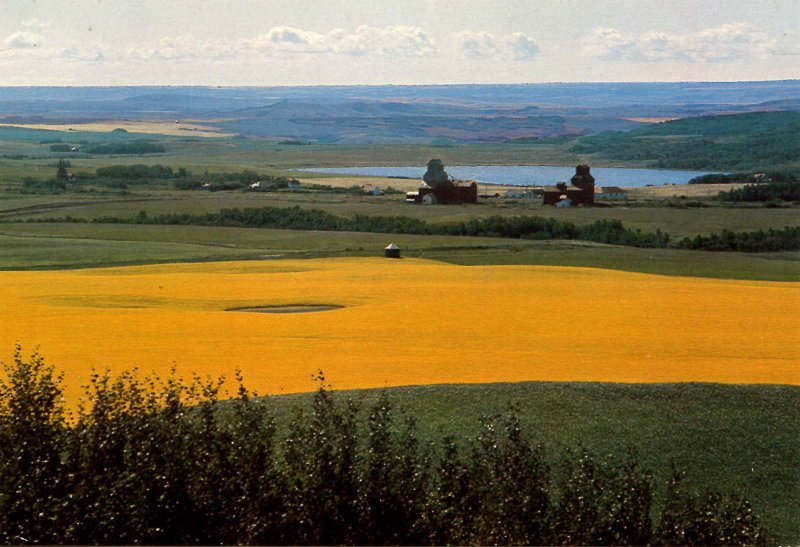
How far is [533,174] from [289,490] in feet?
312

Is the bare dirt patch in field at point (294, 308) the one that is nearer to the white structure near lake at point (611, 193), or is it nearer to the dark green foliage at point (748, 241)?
the dark green foliage at point (748, 241)

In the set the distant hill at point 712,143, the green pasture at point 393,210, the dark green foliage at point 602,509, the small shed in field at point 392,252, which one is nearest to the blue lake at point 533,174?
the distant hill at point 712,143

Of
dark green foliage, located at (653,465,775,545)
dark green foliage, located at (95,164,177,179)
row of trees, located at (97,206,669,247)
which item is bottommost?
dark green foliage, located at (653,465,775,545)

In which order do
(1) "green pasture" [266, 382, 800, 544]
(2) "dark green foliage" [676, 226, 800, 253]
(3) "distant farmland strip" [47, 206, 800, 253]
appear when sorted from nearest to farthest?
(1) "green pasture" [266, 382, 800, 544]
(2) "dark green foliage" [676, 226, 800, 253]
(3) "distant farmland strip" [47, 206, 800, 253]

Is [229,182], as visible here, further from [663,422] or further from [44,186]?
[663,422]

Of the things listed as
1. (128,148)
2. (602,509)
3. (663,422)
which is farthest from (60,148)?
(602,509)

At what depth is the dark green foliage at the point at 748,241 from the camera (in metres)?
49.6

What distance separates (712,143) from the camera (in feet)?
414

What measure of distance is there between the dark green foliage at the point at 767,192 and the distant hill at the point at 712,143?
1708cm

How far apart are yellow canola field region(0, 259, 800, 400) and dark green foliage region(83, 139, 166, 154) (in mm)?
83163

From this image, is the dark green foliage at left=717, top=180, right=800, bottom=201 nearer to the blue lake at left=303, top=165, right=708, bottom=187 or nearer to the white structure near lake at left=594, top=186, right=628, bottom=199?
the white structure near lake at left=594, top=186, right=628, bottom=199

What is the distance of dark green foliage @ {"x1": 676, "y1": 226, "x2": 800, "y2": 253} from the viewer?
4959cm

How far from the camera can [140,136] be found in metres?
154

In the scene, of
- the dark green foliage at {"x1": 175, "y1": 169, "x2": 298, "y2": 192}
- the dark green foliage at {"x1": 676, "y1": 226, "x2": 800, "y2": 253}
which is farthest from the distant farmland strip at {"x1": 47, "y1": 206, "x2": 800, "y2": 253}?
the dark green foliage at {"x1": 175, "y1": 169, "x2": 298, "y2": 192}
